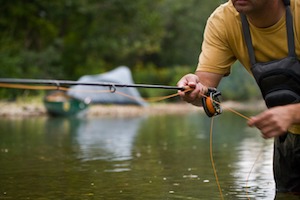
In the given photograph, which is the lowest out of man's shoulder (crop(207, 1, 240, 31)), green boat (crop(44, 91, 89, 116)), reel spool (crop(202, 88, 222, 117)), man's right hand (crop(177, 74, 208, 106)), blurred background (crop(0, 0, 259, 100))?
green boat (crop(44, 91, 89, 116))

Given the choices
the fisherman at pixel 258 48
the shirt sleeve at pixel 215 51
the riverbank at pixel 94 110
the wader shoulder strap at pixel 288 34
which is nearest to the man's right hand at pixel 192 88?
the fisherman at pixel 258 48

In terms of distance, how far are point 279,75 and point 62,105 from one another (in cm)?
2397

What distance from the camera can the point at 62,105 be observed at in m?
29.8

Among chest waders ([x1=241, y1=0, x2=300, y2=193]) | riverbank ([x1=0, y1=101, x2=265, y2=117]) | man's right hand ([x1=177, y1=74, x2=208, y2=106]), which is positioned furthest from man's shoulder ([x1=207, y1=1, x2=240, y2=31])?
riverbank ([x1=0, y1=101, x2=265, y2=117])

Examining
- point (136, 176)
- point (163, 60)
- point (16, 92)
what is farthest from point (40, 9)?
point (136, 176)

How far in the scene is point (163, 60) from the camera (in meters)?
60.6

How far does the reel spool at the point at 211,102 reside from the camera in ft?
20.2

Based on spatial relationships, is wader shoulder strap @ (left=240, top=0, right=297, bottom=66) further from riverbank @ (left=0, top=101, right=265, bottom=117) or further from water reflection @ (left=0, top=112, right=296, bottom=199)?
riverbank @ (left=0, top=101, right=265, bottom=117)

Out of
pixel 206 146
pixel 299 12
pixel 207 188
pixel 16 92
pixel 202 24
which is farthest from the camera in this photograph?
pixel 202 24

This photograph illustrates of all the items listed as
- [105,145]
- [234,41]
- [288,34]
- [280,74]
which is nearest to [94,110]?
[105,145]

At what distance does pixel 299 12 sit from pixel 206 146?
28.2 feet

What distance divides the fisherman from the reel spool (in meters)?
0.05

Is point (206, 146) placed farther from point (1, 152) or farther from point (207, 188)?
point (207, 188)

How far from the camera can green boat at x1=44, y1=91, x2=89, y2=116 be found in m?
Result: 29.8
